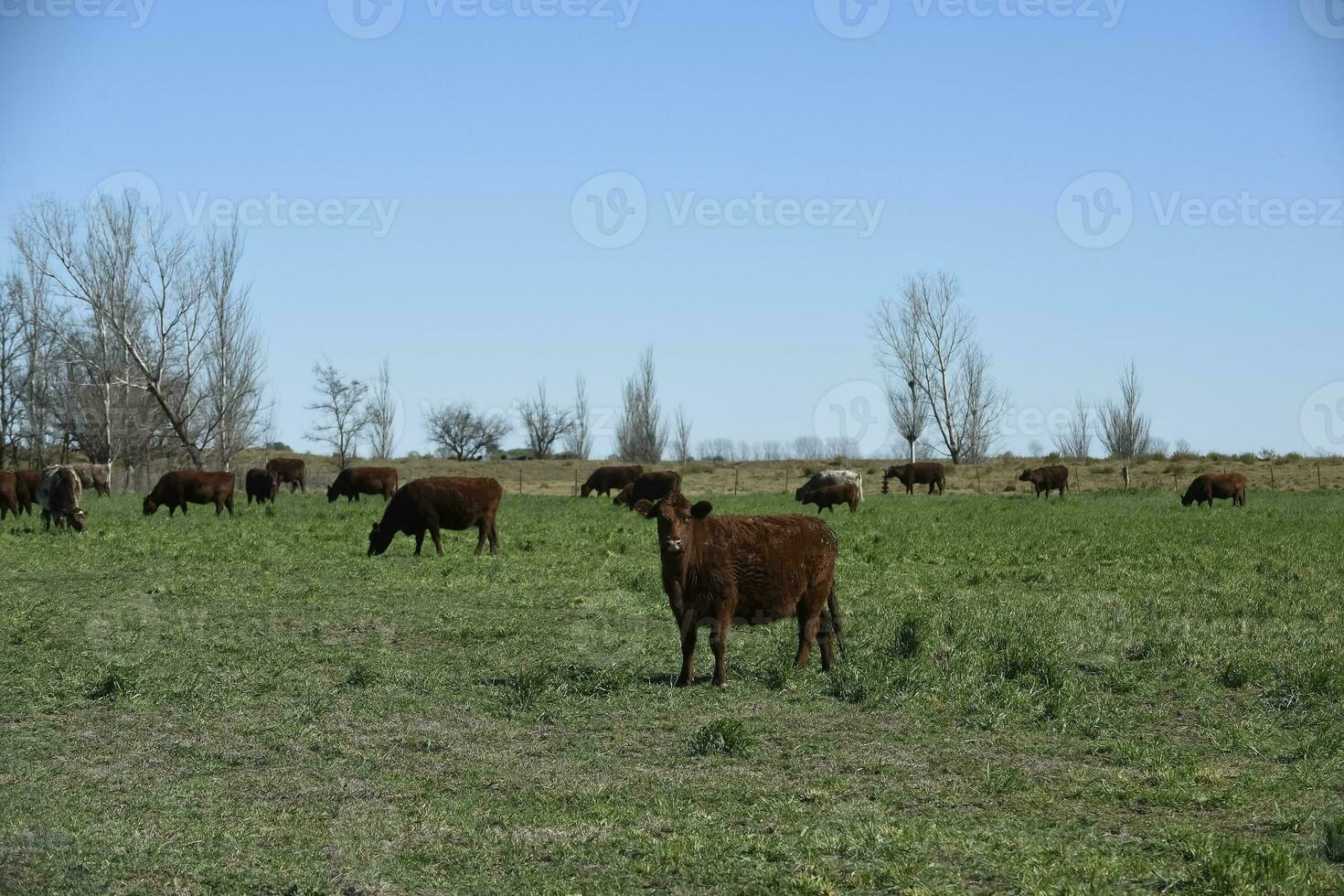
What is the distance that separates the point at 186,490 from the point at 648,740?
30.9m

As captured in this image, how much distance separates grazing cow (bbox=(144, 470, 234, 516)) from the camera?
36.6 metres

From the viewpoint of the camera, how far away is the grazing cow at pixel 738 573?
1132 cm

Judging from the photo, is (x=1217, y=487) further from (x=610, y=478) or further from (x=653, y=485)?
(x=610, y=478)

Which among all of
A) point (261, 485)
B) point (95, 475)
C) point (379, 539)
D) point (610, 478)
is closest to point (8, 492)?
point (261, 485)

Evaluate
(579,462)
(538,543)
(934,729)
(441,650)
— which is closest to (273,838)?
(934,729)

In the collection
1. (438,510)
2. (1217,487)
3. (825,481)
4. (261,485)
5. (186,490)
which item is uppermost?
(261,485)

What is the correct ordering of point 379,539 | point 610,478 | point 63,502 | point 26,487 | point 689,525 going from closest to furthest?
point 689,525, point 379,539, point 63,502, point 26,487, point 610,478

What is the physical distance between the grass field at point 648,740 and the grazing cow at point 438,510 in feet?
15.3

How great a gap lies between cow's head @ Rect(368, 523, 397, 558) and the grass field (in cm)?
426

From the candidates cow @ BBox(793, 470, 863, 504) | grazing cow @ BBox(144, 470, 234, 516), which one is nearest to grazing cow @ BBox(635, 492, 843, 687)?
grazing cow @ BBox(144, 470, 234, 516)

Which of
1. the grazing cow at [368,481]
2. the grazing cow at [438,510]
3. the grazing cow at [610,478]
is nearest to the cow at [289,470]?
the grazing cow at [368,481]

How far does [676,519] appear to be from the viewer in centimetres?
1122

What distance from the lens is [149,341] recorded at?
63.5 m

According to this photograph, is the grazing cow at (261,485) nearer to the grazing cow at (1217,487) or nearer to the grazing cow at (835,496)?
the grazing cow at (835,496)
